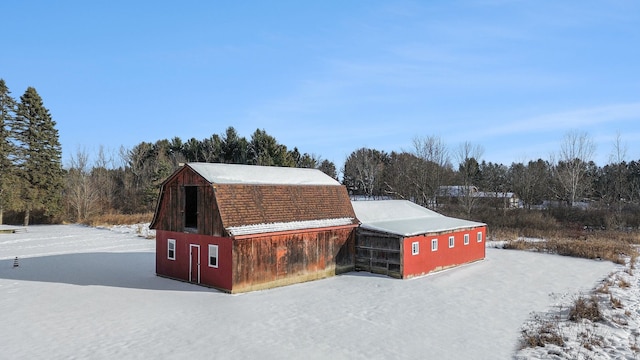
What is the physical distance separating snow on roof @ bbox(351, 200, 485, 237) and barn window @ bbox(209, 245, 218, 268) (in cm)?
799

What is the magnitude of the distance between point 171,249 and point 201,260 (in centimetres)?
235

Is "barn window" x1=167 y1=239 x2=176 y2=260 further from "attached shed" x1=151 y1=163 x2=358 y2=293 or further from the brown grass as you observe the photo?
the brown grass

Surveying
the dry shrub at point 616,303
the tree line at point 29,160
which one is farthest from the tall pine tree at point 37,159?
the dry shrub at point 616,303

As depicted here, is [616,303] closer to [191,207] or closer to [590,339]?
[590,339]

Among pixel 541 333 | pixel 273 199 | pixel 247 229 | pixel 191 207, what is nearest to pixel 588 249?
pixel 541 333

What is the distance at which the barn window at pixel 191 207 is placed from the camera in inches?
768

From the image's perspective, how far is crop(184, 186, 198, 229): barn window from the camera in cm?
1952

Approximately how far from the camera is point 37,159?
47.3 metres

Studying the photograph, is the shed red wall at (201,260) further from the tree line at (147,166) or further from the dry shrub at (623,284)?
the tree line at (147,166)

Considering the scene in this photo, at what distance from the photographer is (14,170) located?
45.1 metres

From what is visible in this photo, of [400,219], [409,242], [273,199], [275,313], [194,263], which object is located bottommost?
[275,313]

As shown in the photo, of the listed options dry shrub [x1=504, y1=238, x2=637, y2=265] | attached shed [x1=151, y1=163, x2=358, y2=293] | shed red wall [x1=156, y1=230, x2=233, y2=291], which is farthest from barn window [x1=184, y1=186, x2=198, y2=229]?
dry shrub [x1=504, y1=238, x2=637, y2=265]

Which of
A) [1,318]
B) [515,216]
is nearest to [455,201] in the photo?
[515,216]

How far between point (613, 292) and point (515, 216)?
2956 centimetres
